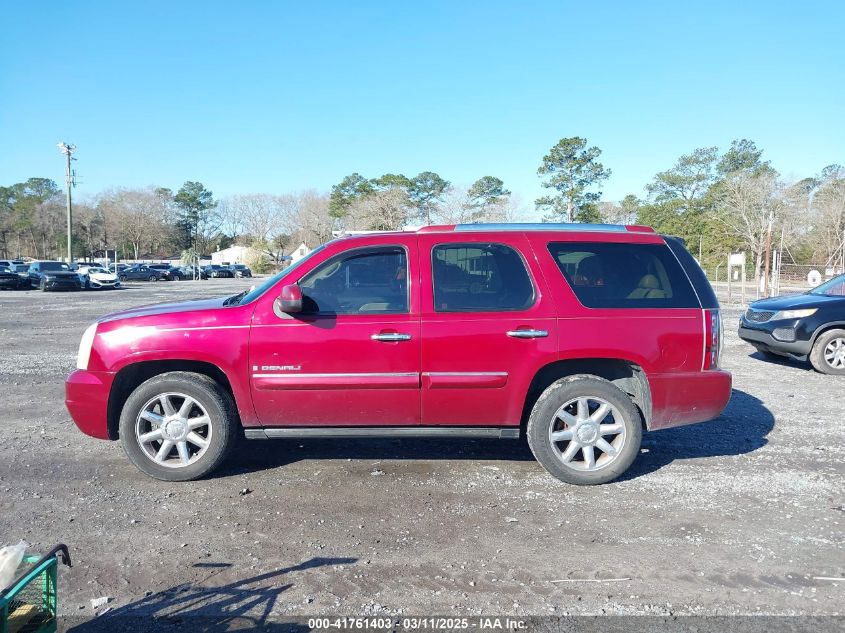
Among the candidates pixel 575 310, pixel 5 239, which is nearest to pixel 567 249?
pixel 575 310

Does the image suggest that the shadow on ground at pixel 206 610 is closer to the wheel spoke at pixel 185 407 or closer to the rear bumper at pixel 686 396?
the wheel spoke at pixel 185 407

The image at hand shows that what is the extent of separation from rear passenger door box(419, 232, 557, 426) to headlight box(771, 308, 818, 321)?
21.7 feet

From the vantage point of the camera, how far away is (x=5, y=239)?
8231cm

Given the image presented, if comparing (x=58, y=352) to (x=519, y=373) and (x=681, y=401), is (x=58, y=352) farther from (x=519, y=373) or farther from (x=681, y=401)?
(x=681, y=401)

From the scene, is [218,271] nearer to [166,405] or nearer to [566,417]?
[166,405]

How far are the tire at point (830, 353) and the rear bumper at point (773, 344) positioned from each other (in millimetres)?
131

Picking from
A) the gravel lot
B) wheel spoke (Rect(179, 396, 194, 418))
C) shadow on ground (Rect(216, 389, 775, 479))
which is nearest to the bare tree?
shadow on ground (Rect(216, 389, 775, 479))

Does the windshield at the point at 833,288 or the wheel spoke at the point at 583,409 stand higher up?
the windshield at the point at 833,288

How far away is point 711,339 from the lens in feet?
15.5

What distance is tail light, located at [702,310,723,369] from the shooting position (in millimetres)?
4707

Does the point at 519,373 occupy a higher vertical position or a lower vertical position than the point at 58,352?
higher

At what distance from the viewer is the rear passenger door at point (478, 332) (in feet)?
14.9

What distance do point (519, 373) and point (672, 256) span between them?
60.3 inches

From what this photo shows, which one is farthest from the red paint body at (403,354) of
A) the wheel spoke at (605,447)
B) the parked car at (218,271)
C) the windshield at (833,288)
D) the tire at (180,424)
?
the parked car at (218,271)
